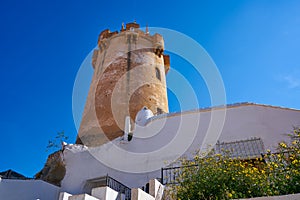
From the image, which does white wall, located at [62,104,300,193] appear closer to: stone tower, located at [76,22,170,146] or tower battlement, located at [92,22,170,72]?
stone tower, located at [76,22,170,146]

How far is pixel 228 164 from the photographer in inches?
258

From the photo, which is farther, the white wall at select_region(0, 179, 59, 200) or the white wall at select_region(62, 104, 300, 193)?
the white wall at select_region(62, 104, 300, 193)

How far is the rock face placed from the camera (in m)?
13.9

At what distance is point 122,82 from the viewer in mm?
20547

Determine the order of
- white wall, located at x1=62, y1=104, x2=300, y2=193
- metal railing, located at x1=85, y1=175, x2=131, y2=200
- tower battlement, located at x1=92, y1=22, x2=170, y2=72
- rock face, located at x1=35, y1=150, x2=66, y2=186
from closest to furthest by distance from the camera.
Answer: metal railing, located at x1=85, y1=175, x2=131, y2=200 → white wall, located at x1=62, y1=104, x2=300, y2=193 → rock face, located at x1=35, y1=150, x2=66, y2=186 → tower battlement, located at x1=92, y1=22, x2=170, y2=72

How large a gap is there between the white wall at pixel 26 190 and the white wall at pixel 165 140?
1.96ft

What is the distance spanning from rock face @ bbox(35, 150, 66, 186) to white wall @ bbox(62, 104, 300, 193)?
56.9 inches

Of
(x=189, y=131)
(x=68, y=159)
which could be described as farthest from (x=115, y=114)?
(x=189, y=131)

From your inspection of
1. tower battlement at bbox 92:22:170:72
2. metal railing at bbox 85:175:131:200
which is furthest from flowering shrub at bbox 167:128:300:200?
tower battlement at bbox 92:22:170:72

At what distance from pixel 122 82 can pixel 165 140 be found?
31.1 feet

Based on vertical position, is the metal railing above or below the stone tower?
below

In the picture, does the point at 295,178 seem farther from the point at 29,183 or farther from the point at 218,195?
the point at 29,183

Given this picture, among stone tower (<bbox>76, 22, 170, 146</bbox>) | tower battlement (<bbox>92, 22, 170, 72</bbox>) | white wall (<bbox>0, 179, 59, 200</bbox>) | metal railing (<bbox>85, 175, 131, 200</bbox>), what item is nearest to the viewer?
metal railing (<bbox>85, 175, 131, 200</bbox>)

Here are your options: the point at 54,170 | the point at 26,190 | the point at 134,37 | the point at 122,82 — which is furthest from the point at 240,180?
the point at 134,37
